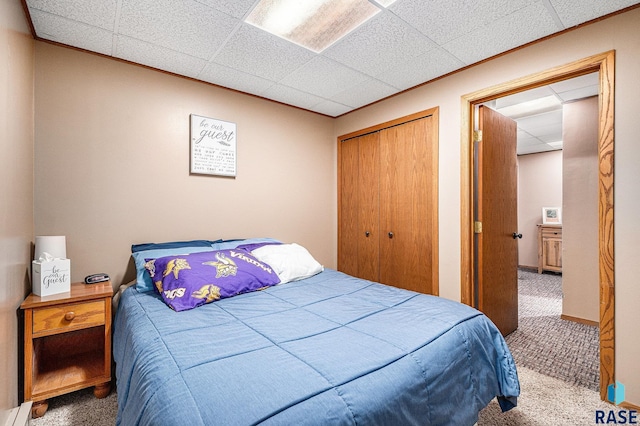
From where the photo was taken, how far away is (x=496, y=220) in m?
2.84

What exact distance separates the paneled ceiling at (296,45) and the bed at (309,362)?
6.05ft

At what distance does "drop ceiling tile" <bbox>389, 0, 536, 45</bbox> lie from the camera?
1.79 meters

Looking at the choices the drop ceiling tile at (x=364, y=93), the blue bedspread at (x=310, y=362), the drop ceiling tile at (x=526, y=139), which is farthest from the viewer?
the drop ceiling tile at (x=526, y=139)

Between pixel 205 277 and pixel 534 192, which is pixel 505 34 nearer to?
pixel 205 277

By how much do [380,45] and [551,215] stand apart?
5931 millimetres

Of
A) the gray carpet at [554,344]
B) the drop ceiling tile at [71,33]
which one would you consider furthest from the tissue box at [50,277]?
the gray carpet at [554,344]

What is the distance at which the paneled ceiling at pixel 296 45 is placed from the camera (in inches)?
71.9

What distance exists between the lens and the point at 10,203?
1.56 m

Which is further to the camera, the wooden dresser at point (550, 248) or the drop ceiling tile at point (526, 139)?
the wooden dresser at point (550, 248)

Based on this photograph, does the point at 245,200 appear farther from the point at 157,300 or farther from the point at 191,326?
the point at 191,326

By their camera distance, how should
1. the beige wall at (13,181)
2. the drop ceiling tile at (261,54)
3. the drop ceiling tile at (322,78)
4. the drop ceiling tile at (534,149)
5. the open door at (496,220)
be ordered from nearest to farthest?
the beige wall at (13,181) < the drop ceiling tile at (261,54) < the drop ceiling tile at (322,78) < the open door at (496,220) < the drop ceiling tile at (534,149)

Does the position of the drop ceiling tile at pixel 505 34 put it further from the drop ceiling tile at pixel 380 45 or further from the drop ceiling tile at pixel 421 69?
the drop ceiling tile at pixel 380 45

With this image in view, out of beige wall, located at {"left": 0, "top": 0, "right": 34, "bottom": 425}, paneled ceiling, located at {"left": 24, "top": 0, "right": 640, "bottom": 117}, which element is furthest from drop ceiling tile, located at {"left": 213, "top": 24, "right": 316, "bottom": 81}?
beige wall, located at {"left": 0, "top": 0, "right": 34, "bottom": 425}

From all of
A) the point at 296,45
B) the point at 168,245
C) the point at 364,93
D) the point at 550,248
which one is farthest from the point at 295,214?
the point at 550,248
